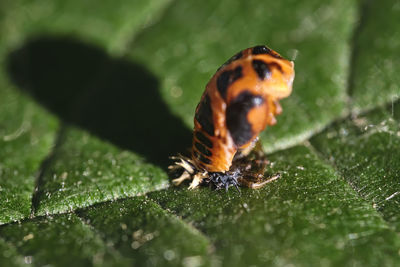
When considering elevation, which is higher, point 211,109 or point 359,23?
point 359,23

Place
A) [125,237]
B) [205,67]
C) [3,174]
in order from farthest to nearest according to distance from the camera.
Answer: [205,67]
[3,174]
[125,237]

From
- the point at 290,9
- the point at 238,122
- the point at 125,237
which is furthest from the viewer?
the point at 290,9

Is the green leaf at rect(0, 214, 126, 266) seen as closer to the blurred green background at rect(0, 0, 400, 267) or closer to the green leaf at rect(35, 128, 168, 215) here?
the blurred green background at rect(0, 0, 400, 267)

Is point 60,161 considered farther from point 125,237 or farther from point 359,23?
point 359,23

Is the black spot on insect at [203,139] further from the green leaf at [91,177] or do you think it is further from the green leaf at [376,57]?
the green leaf at [376,57]

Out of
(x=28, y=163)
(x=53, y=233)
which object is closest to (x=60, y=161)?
(x=28, y=163)

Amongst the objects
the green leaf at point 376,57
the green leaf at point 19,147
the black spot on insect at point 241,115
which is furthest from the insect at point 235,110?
the green leaf at point 19,147

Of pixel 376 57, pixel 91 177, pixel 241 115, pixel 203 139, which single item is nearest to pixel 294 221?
pixel 241 115
